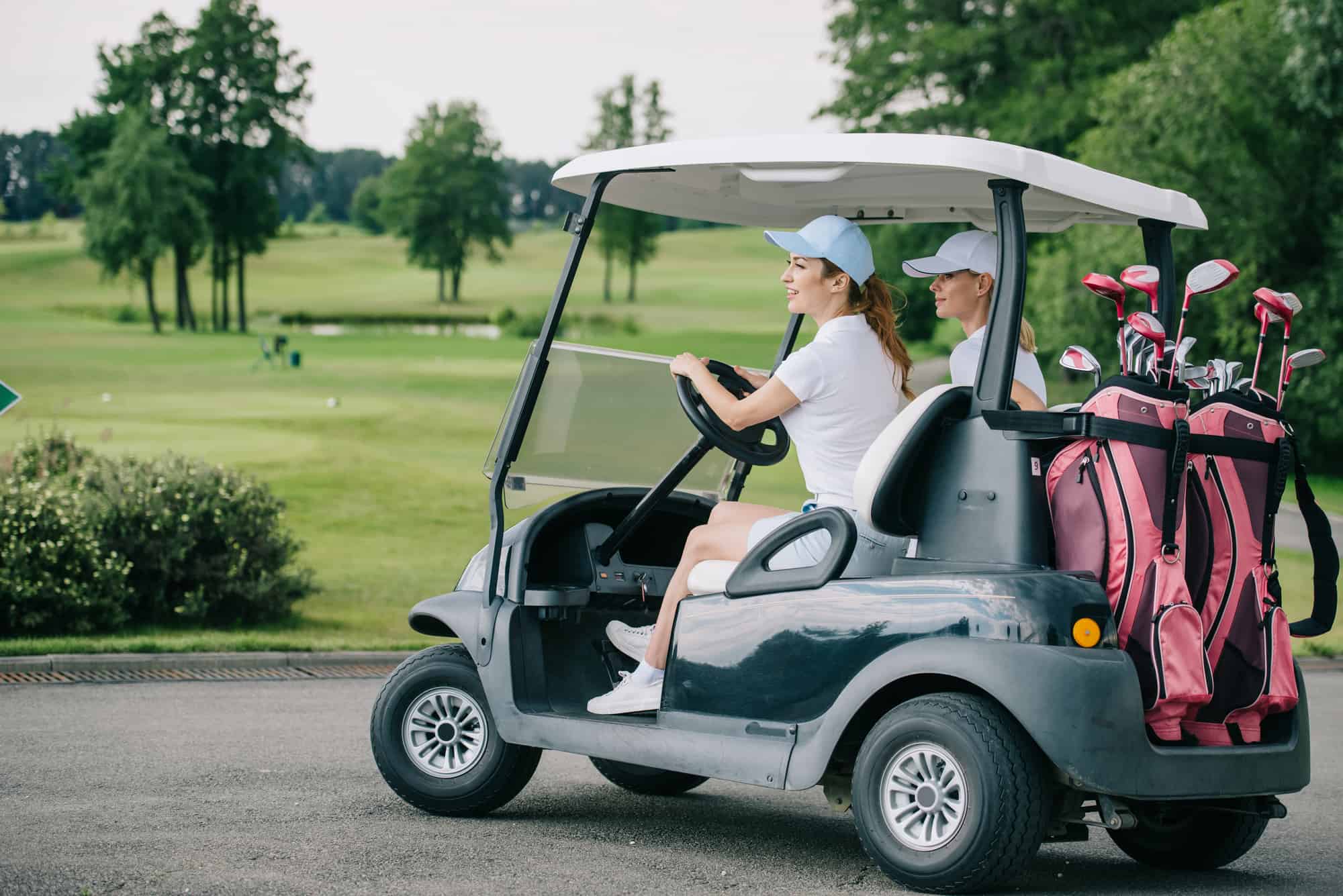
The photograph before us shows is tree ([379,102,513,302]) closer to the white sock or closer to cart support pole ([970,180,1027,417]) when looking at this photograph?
the white sock

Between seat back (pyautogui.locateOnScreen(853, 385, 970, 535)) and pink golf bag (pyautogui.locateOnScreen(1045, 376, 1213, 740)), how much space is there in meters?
0.39

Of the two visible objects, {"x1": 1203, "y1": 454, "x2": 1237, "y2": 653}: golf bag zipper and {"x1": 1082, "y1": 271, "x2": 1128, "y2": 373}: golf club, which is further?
{"x1": 1082, "y1": 271, "x2": 1128, "y2": 373}: golf club

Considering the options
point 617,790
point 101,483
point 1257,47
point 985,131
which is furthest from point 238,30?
point 617,790

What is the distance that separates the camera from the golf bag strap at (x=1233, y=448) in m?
4.29

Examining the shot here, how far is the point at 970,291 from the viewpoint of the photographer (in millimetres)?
4977

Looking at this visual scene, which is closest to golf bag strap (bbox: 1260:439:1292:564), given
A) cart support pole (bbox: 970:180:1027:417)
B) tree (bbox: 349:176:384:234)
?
cart support pole (bbox: 970:180:1027:417)

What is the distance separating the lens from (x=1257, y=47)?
91.9ft

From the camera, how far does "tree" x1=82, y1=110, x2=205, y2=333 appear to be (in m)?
A: 44.0

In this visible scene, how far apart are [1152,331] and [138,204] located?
43861 mm

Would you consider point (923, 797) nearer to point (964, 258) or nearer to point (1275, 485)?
point (1275, 485)

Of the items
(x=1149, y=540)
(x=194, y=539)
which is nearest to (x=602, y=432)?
(x=1149, y=540)

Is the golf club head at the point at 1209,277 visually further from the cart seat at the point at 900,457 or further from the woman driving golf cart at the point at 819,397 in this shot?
the woman driving golf cart at the point at 819,397

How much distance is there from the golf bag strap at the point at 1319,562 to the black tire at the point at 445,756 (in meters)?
2.46

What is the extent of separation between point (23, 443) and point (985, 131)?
88.2ft
